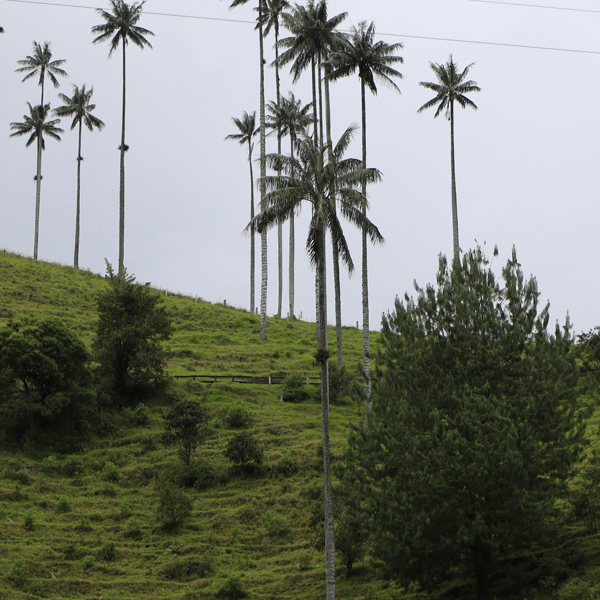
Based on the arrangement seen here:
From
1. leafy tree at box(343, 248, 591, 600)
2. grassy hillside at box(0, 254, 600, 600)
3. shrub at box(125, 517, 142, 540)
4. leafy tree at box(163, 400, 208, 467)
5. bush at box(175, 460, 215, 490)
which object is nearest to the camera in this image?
leafy tree at box(343, 248, 591, 600)

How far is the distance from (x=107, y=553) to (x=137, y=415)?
43.6 ft

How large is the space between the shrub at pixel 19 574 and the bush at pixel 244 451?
11435 mm

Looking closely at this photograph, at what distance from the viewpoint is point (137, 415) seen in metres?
42.4

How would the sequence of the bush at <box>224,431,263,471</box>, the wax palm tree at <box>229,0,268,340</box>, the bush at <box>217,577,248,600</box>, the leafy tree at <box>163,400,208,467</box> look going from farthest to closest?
1. the wax palm tree at <box>229,0,268,340</box>
2. the leafy tree at <box>163,400,208,467</box>
3. the bush at <box>224,431,263,471</box>
4. the bush at <box>217,577,248,600</box>

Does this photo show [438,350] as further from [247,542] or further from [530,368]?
[247,542]

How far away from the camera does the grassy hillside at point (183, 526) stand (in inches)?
1076

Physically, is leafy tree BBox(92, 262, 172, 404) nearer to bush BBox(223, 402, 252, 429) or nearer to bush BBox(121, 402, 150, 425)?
bush BBox(121, 402, 150, 425)

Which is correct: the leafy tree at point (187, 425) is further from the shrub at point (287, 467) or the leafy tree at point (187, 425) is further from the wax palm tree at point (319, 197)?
the wax palm tree at point (319, 197)

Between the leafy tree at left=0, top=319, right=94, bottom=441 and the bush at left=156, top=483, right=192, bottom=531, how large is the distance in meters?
9.18

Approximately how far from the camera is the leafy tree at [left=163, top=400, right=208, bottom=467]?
36.8 m

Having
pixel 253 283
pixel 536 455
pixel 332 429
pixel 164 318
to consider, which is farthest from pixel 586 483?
pixel 253 283

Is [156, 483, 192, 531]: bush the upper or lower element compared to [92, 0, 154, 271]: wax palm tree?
lower

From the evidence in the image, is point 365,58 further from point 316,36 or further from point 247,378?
point 247,378

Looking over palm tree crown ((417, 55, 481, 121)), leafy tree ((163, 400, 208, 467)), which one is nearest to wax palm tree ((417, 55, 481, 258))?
palm tree crown ((417, 55, 481, 121))
